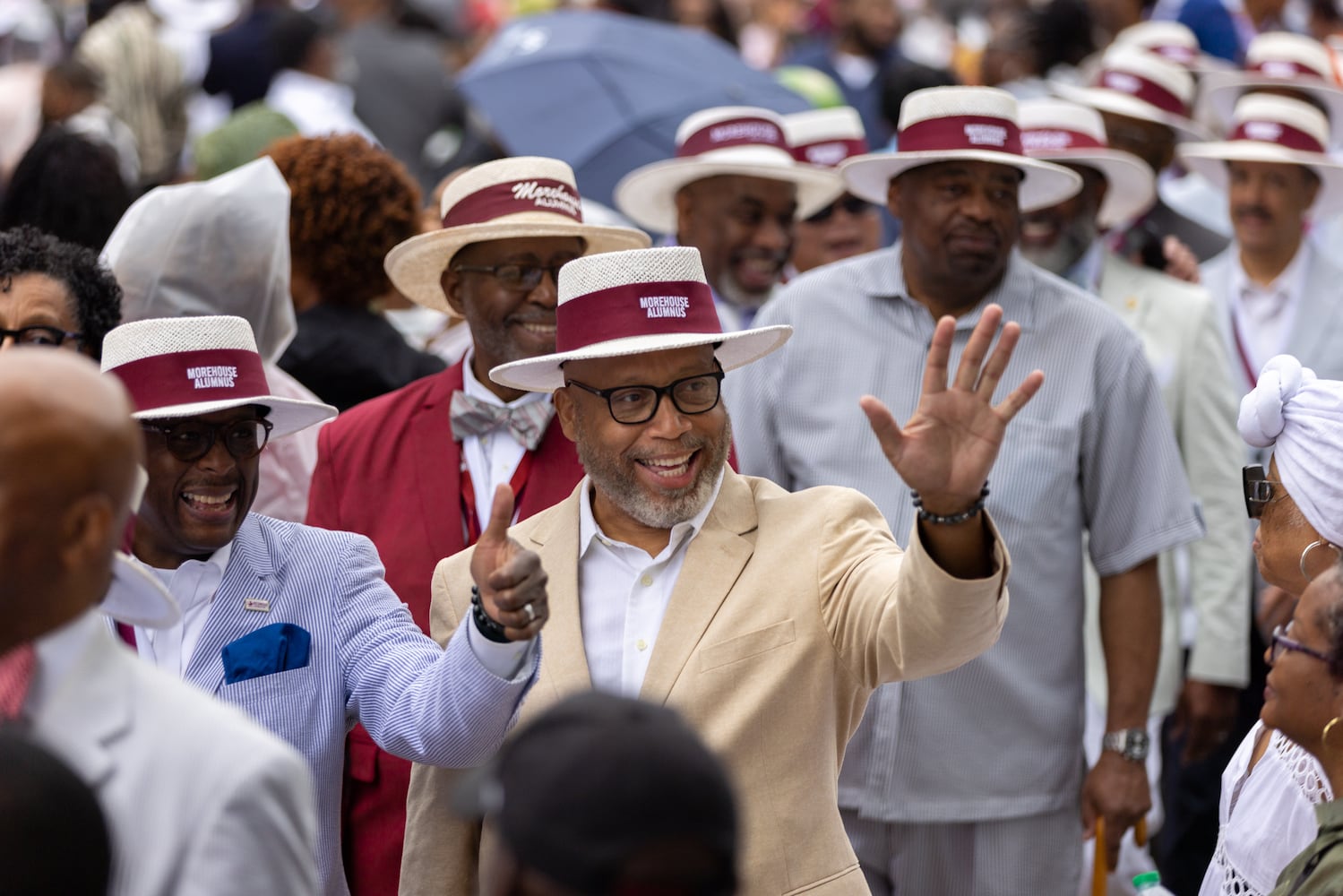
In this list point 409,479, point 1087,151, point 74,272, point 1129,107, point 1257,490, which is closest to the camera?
point 1257,490

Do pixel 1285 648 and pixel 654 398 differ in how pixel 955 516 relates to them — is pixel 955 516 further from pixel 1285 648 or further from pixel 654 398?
pixel 654 398

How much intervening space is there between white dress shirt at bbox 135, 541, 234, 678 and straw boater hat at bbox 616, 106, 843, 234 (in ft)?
12.3

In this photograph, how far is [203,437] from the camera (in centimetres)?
374

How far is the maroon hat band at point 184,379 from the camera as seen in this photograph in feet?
12.1

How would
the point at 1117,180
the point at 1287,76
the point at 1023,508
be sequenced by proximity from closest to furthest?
the point at 1023,508, the point at 1117,180, the point at 1287,76

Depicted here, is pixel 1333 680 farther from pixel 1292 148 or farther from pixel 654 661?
pixel 1292 148

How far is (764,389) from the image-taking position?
Answer: 5.06 metres

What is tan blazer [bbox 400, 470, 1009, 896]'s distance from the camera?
134 inches

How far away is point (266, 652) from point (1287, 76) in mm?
6504

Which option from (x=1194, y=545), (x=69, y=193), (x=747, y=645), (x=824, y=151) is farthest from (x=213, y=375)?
(x=824, y=151)

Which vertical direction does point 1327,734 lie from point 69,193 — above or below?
below

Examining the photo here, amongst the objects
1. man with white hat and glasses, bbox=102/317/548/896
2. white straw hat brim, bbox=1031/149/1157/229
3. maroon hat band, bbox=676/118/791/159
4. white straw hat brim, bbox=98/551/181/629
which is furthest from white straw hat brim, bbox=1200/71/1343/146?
white straw hat brim, bbox=98/551/181/629

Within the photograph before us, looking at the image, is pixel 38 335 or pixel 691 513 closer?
pixel 691 513

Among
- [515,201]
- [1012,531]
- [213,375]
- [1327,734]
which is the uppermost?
[515,201]
